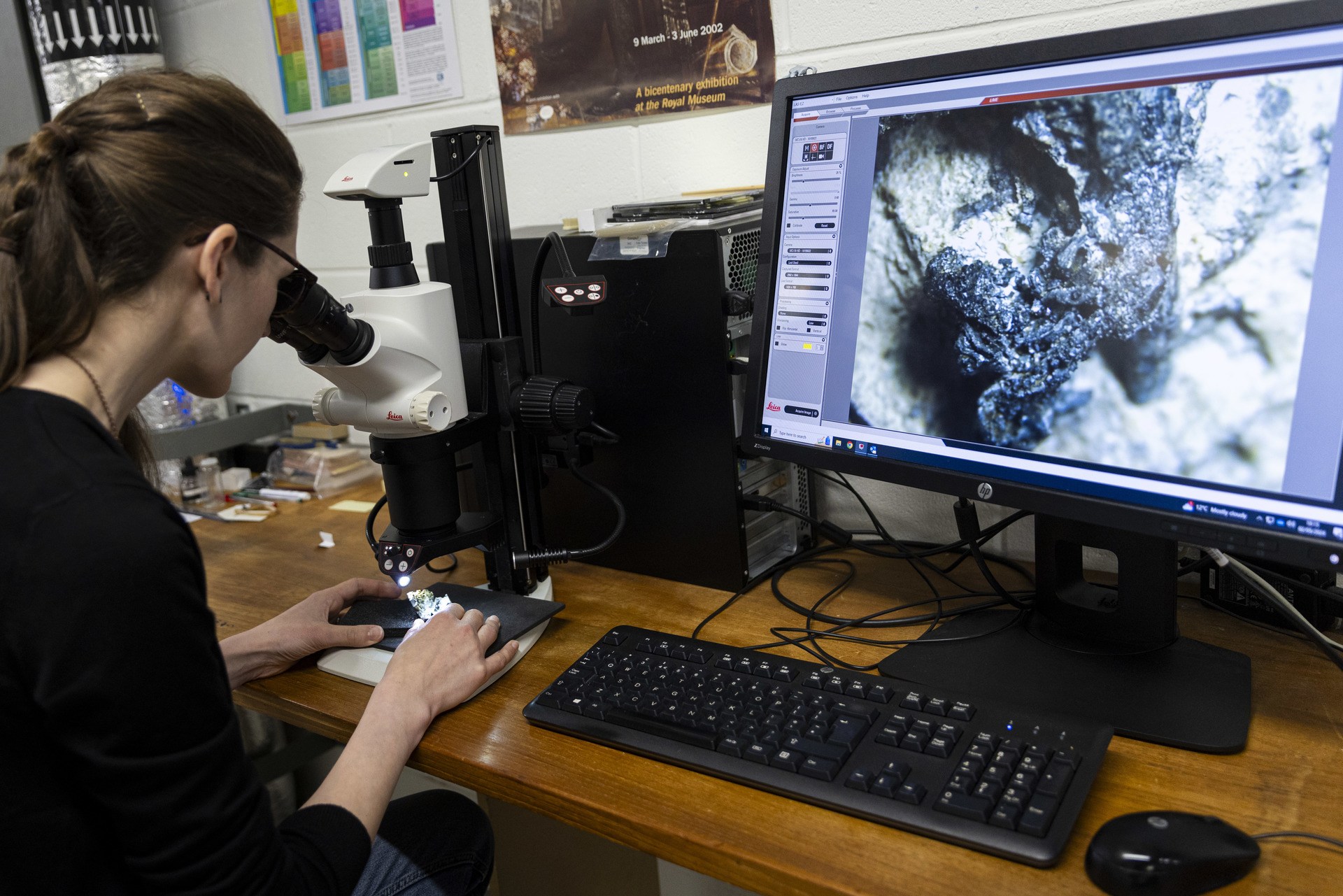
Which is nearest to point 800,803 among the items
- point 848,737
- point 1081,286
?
point 848,737

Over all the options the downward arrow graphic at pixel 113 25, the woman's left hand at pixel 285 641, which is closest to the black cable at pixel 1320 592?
the woman's left hand at pixel 285 641

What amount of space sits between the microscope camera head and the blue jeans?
0.61m

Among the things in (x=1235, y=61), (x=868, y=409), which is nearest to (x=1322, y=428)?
(x=1235, y=61)

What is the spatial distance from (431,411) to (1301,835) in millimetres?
760

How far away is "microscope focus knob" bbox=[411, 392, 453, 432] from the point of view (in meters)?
0.95

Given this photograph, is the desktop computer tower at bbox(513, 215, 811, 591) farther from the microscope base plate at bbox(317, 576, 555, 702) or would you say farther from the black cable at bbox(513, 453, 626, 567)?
the microscope base plate at bbox(317, 576, 555, 702)

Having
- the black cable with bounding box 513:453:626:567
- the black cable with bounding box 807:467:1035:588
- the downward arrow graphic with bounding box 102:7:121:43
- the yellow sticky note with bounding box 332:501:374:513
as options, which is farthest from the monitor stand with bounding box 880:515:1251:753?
the downward arrow graphic with bounding box 102:7:121:43

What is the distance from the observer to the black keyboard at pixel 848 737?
2.12 feet

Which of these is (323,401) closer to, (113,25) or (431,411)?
(431,411)

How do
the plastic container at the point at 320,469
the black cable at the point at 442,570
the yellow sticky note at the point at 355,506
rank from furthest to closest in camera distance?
the plastic container at the point at 320,469
the yellow sticky note at the point at 355,506
the black cable at the point at 442,570

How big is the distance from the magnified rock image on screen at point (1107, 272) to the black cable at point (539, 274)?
36 centimetres

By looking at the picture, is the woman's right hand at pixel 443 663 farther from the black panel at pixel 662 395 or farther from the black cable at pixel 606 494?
the black panel at pixel 662 395

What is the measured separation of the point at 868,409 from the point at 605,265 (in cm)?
38

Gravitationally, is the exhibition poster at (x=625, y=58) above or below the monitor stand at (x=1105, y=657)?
above
